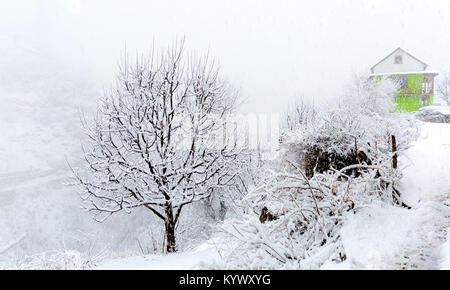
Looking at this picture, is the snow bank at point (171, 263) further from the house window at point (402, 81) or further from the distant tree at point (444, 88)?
the distant tree at point (444, 88)

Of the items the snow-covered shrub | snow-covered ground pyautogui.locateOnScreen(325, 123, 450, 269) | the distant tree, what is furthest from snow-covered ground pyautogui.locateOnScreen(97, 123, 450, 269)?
the distant tree

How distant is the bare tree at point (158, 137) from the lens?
8531mm

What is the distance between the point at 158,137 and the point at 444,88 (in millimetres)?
46713

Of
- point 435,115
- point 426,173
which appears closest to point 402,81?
point 435,115

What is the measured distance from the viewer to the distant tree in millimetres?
39750

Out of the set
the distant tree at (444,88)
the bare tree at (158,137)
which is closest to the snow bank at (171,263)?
the bare tree at (158,137)

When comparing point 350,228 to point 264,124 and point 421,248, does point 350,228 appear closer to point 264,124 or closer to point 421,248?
point 421,248

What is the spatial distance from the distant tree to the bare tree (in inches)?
1718

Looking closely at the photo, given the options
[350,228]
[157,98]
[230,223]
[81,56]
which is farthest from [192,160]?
[81,56]

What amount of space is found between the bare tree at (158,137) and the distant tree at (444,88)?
43626 millimetres

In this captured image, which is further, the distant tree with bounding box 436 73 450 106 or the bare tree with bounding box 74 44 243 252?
the distant tree with bounding box 436 73 450 106

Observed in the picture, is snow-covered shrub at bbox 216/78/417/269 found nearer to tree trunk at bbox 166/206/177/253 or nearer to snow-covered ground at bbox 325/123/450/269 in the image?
snow-covered ground at bbox 325/123/450/269

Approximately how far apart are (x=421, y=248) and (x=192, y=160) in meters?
7.24
